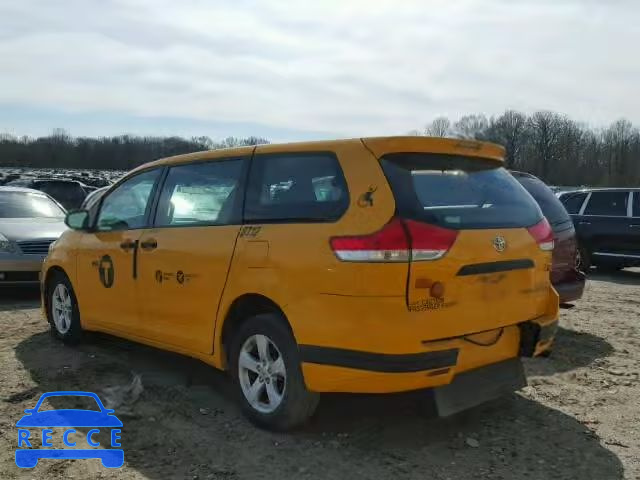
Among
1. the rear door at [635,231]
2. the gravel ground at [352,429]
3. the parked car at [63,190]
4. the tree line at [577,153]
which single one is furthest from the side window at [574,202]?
the tree line at [577,153]

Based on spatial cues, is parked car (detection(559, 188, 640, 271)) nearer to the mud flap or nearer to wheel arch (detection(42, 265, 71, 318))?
the mud flap

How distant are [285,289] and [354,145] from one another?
36.8 inches

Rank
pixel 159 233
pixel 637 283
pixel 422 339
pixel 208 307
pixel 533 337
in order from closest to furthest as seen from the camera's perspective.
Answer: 1. pixel 422 339
2. pixel 533 337
3. pixel 208 307
4. pixel 159 233
5. pixel 637 283

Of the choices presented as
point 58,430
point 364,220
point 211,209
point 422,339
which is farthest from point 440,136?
point 58,430

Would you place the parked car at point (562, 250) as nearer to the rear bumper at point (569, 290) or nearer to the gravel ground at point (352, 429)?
the rear bumper at point (569, 290)

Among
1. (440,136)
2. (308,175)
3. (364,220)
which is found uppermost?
(440,136)

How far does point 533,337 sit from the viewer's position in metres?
3.86

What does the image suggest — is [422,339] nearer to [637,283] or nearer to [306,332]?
[306,332]

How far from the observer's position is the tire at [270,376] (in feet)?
11.9

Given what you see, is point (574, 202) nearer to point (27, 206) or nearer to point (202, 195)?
point (202, 195)

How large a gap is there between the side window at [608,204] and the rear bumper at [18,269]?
9876mm

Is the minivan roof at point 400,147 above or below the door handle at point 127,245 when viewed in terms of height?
above

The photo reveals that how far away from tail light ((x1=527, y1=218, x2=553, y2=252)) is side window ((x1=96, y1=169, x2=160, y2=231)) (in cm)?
293

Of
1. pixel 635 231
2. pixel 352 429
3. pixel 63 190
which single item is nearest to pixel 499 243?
pixel 352 429
